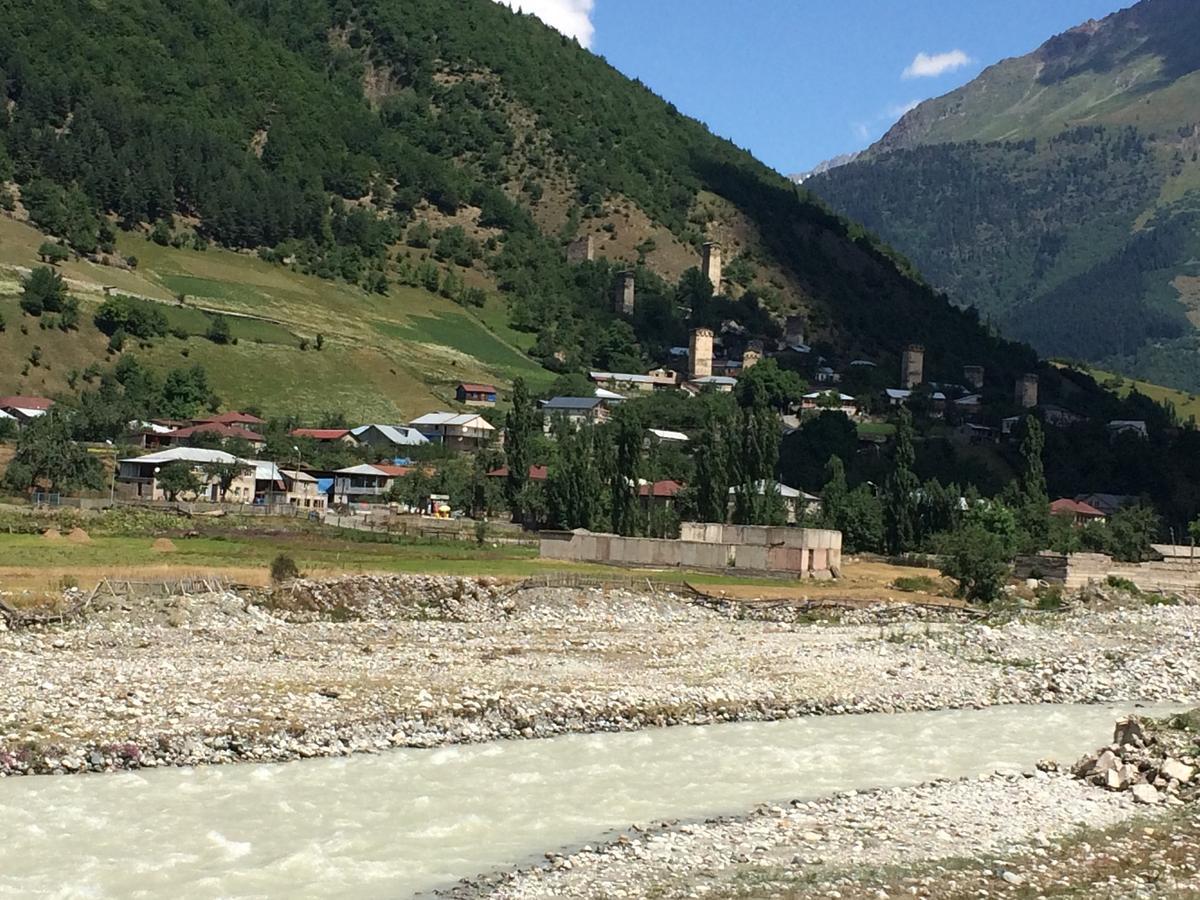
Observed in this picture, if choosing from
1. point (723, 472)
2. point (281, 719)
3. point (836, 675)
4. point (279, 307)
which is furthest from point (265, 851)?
point (279, 307)

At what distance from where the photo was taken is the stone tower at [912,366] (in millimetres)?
189375

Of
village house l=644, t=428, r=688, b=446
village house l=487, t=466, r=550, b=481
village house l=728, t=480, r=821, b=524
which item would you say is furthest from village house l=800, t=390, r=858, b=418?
village house l=487, t=466, r=550, b=481

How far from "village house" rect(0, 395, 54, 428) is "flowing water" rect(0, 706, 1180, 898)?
3443 inches

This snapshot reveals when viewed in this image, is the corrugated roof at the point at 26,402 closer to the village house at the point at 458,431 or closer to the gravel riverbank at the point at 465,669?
the village house at the point at 458,431

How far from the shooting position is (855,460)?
133 m

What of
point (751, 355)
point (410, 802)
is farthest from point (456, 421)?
point (410, 802)

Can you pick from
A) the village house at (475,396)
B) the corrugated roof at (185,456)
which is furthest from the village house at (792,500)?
the corrugated roof at (185,456)

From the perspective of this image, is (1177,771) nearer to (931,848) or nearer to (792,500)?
(931,848)

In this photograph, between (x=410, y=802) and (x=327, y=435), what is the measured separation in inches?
3888

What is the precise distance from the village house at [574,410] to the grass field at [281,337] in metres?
10.1

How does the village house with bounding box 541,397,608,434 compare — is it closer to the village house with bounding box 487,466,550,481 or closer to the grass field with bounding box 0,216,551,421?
the grass field with bounding box 0,216,551,421

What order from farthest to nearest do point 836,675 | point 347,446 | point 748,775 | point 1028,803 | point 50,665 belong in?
point 347,446 → point 836,675 → point 50,665 → point 748,775 → point 1028,803

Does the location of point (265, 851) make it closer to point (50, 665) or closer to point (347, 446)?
point (50, 665)

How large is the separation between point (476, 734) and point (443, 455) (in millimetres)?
91840
